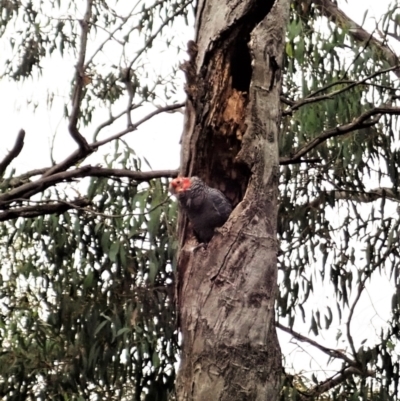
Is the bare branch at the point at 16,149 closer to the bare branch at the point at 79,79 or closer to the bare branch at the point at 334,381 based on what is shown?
the bare branch at the point at 79,79

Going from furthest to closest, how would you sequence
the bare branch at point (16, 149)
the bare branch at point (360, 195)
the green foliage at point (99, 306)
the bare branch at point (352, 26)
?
the bare branch at point (352, 26) < the bare branch at point (360, 195) < the green foliage at point (99, 306) < the bare branch at point (16, 149)

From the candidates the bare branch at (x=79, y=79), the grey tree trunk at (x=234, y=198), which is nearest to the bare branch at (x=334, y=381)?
the grey tree trunk at (x=234, y=198)

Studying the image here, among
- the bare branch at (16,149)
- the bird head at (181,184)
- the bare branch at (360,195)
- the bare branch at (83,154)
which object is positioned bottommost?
the bird head at (181,184)

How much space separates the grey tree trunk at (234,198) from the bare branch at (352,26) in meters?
2.21

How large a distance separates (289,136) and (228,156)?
1.87m

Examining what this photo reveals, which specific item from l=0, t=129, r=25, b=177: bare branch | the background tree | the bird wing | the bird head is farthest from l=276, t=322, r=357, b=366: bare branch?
l=0, t=129, r=25, b=177: bare branch

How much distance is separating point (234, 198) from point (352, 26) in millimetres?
2658

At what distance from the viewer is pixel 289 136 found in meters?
4.36

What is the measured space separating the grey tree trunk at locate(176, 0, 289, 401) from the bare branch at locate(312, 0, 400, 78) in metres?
2.21

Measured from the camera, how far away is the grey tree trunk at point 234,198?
2.10 m

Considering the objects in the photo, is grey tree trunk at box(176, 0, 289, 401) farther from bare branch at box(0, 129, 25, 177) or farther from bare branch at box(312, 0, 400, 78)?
bare branch at box(312, 0, 400, 78)

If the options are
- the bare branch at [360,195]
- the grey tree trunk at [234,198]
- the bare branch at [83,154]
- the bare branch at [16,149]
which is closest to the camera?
the grey tree trunk at [234,198]

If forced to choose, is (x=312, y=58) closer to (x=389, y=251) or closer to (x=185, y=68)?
(x=389, y=251)

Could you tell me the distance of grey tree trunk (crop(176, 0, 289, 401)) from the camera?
2.10 m
